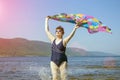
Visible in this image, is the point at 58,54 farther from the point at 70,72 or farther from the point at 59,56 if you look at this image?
the point at 70,72

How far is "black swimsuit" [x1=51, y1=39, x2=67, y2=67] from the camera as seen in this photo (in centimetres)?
1095

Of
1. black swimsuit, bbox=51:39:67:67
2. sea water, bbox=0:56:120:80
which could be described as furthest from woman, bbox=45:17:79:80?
sea water, bbox=0:56:120:80

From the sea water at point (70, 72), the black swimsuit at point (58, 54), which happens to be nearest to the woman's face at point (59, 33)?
the black swimsuit at point (58, 54)

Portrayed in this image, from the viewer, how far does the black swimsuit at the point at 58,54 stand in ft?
35.9

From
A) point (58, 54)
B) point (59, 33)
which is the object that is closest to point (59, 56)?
point (58, 54)

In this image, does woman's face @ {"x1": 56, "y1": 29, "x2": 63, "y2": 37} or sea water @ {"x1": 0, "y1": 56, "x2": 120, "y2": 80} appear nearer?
woman's face @ {"x1": 56, "y1": 29, "x2": 63, "y2": 37}

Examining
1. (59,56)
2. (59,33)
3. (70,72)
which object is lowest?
(70,72)

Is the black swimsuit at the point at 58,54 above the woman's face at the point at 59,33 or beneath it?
beneath

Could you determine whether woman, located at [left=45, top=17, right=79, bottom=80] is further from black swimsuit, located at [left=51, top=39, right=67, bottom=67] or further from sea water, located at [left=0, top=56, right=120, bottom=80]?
sea water, located at [left=0, top=56, right=120, bottom=80]

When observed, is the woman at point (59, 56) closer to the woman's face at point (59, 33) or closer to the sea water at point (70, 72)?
the woman's face at point (59, 33)

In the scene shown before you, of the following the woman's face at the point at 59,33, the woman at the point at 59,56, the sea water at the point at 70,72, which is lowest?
the sea water at the point at 70,72

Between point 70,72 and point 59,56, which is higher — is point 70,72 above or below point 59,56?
below

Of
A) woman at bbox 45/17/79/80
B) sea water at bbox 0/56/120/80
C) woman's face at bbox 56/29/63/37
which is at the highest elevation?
woman's face at bbox 56/29/63/37

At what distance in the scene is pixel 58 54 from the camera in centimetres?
1100
